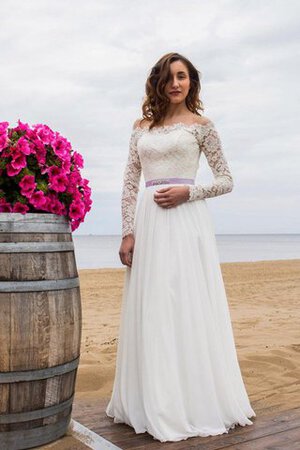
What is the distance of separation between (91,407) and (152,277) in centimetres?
111

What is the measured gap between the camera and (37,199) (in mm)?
2854

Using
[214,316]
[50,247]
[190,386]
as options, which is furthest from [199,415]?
[50,247]

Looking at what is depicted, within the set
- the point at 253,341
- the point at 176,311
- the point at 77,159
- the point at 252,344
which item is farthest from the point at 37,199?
the point at 253,341

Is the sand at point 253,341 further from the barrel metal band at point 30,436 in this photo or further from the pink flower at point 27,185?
the pink flower at point 27,185

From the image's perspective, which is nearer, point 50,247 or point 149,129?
point 50,247

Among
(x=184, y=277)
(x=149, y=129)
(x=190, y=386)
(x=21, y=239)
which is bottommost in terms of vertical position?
(x=190, y=386)

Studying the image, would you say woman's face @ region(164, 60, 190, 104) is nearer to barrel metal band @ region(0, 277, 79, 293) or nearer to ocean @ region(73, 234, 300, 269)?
barrel metal band @ region(0, 277, 79, 293)

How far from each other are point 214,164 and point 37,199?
1.19 metres

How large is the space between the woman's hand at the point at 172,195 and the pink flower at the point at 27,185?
82 cm

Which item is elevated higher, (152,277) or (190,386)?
(152,277)

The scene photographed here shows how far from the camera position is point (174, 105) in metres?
3.52

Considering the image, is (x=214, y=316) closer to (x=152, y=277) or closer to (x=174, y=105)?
(x=152, y=277)

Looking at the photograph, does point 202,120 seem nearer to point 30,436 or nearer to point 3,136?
point 3,136

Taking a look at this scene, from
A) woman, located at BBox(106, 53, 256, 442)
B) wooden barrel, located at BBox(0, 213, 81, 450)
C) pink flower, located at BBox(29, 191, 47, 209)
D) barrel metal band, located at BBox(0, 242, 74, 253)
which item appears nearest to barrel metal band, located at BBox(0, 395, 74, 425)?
wooden barrel, located at BBox(0, 213, 81, 450)
